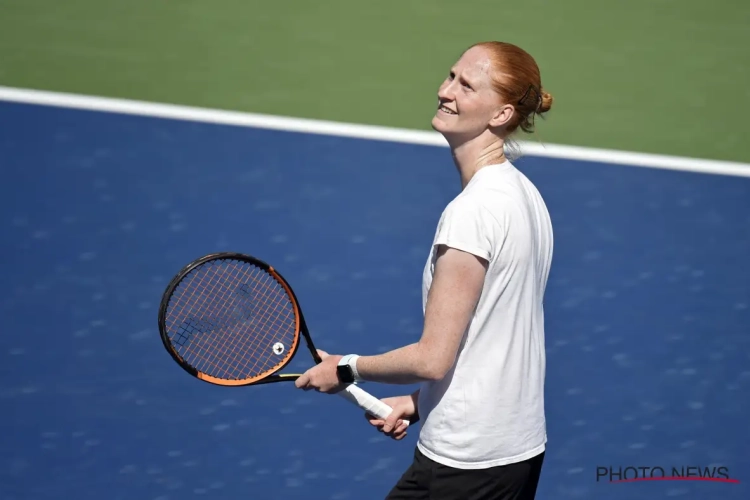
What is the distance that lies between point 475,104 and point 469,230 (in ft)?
1.28

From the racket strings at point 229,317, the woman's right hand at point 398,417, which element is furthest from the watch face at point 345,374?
the racket strings at point 229,317

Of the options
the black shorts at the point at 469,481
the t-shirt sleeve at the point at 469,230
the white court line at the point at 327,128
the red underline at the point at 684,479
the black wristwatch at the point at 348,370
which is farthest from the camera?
the white court line at the point at 327,128

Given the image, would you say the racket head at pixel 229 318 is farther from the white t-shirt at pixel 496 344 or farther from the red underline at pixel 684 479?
the red underline at pixel 684 479

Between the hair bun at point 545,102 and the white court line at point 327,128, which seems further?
the white court line at point 327,128

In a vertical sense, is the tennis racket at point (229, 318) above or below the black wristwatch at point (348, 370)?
below

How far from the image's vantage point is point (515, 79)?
8.42 feet

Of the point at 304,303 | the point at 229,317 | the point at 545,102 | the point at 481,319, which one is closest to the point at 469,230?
the point at 481,319

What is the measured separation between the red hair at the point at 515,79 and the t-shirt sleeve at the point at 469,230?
34cm

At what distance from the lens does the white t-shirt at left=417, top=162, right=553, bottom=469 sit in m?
2.38

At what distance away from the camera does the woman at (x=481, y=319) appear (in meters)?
2.35

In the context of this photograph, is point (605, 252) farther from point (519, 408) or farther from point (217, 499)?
point (519, 408)

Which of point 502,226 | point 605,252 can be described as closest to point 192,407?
point 605,252

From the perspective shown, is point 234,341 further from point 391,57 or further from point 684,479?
point 684,479

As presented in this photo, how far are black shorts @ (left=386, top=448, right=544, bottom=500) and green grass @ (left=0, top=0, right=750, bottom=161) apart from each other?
2423 mm
